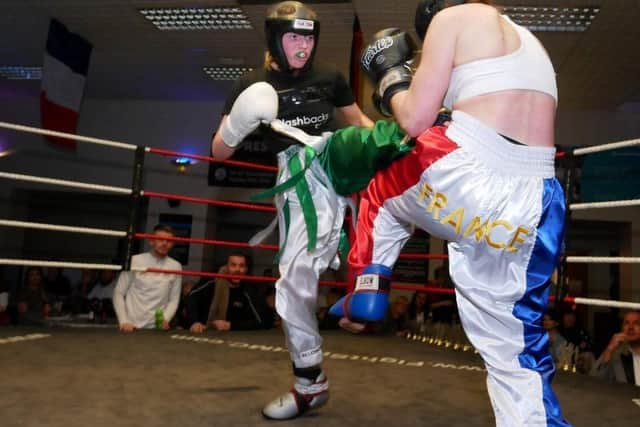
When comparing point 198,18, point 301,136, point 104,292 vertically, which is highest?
point 198,18

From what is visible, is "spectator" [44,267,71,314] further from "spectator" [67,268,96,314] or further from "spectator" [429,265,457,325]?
"spectator" [429,265,457,325]

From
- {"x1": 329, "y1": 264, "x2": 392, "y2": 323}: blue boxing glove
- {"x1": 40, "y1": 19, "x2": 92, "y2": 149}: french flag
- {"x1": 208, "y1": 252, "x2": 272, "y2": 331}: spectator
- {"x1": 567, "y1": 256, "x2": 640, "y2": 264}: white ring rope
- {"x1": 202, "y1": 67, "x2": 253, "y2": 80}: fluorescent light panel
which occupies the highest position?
{"x1": 202, "y1": 67, "x2": 253, "y2": 80}: fluorescent light panel


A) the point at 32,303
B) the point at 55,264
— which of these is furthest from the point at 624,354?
the point at 32,303

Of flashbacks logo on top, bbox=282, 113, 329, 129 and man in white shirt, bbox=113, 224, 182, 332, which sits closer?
flashbacks logo on top, bbox=282, 113, 329, 129

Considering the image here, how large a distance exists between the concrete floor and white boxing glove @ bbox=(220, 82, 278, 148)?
72 cm

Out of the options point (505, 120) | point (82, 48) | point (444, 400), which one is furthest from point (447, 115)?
point (82, 48)

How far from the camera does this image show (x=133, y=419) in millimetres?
1306

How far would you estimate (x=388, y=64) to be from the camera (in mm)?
1197

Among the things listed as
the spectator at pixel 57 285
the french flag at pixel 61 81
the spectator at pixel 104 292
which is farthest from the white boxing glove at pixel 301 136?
the spectator at pixel 57 285

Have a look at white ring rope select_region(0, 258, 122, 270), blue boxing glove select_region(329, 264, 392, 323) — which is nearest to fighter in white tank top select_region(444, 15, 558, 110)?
blue boxing glove select_region(329, 264, 392, 323)

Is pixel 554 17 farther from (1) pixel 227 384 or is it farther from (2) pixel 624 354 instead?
(1) pixel 227 384

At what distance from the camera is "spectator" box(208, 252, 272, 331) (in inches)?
135

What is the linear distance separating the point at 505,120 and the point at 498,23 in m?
A: 0.17

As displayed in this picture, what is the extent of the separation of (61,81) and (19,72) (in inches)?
78.0
